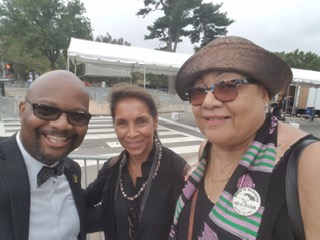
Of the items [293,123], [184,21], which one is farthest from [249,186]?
[184,21]

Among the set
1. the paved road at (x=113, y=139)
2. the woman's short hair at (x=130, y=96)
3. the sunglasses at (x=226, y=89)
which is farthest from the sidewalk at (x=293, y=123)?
the sunglasses at (x=226, y=89)

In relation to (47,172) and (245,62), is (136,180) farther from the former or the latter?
(245,62)

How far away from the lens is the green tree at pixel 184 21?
1399 inches

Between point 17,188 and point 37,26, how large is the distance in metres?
37.9

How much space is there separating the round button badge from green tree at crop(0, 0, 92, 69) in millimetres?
37074

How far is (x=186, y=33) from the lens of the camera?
37688mm

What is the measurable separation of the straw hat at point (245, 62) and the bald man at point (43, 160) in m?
0.87

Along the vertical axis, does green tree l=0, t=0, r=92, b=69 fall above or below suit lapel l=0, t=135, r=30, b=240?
above

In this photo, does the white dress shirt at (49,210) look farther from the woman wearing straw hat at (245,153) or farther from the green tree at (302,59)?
the green tree at (302,59)

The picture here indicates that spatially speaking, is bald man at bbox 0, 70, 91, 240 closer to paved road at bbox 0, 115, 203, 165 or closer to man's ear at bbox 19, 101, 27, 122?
man's ear at bbox 19, 101, 27, 122

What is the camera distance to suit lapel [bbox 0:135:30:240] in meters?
1.47

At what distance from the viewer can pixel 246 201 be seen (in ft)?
3.67

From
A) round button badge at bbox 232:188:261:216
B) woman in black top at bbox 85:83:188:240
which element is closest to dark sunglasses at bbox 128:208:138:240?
woman in black top at bbox 85:83:188:240

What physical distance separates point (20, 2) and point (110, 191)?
39.1 meters
